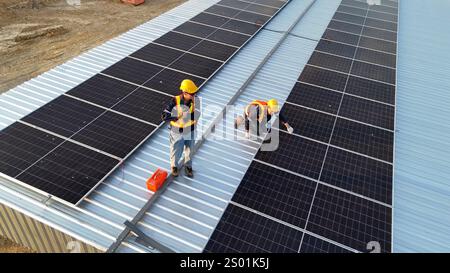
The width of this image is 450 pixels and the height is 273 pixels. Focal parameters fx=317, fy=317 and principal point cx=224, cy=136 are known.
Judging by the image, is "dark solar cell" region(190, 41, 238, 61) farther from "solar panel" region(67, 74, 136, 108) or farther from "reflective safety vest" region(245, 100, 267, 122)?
"reflective safety vest" region(245, 100, 267, 122)

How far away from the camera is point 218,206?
31.8 ft

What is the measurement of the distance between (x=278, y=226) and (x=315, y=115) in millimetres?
6094

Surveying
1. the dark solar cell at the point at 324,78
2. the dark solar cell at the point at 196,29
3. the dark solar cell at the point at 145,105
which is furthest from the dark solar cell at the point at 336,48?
the dark solar cell at the point at 145,105

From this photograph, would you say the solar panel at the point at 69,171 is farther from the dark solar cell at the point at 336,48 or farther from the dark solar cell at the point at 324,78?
the dark solar cell at the point at 336,48

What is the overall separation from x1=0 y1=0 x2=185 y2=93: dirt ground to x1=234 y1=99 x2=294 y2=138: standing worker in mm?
19238

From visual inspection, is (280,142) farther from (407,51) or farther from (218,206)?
(407,51)

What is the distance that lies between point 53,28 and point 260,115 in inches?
1068

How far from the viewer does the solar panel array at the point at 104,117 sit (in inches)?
395

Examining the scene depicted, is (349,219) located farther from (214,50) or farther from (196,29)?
(196,29)

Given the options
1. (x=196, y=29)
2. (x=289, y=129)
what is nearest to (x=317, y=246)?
(x=289, y=129)

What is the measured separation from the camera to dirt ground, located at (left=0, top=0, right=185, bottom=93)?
82.0 feet

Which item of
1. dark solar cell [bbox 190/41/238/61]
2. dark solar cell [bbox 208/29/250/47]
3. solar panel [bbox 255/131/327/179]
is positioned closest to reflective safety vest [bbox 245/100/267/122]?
solar panel [bbox 255/131/327/179]

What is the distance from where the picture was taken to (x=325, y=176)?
1075 centimetres
